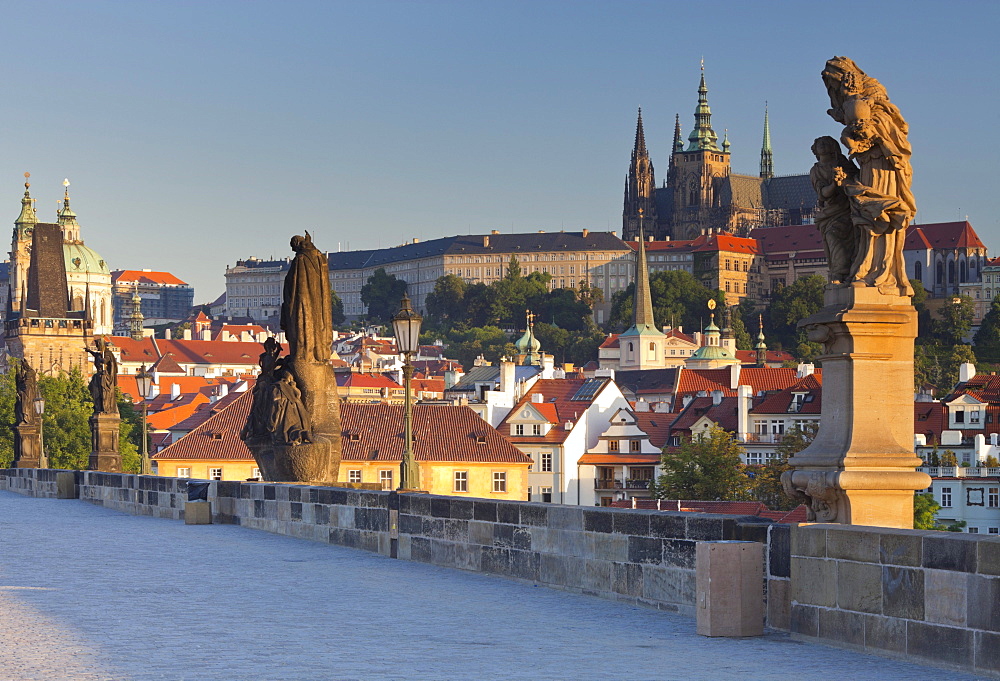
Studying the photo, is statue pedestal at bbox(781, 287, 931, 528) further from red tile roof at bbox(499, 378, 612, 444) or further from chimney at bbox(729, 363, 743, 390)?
chimney at bbox(729, 363, 743, 390)

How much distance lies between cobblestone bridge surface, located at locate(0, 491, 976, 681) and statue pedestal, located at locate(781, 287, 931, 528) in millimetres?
1151

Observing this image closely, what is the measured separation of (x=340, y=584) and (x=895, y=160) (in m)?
5.31

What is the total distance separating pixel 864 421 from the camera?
10.9 meters

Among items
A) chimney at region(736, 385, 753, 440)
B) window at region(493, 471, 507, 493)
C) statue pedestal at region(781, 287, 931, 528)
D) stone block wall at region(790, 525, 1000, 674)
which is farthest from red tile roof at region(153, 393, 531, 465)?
stone block wall at region(790, 525, 1000, 674)

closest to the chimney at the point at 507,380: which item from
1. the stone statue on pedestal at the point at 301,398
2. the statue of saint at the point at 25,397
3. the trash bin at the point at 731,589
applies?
the statue of saint at the point at 25,397

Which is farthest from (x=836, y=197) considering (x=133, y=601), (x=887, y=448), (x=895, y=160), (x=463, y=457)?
(x=463, y=457)

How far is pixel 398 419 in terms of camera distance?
8769cm

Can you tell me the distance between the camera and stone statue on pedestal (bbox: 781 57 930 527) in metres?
10.8

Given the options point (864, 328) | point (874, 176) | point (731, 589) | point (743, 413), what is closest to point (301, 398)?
point (874, 176)

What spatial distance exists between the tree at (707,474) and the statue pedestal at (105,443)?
5172 centimetres

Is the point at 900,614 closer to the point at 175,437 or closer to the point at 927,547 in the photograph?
the point at 927,547

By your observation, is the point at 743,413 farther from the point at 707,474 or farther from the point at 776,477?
the point at 776,477

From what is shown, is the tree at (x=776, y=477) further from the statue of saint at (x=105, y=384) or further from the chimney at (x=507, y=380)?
the statue of saint at (x=105, y=384)

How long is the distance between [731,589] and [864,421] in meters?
1.57
